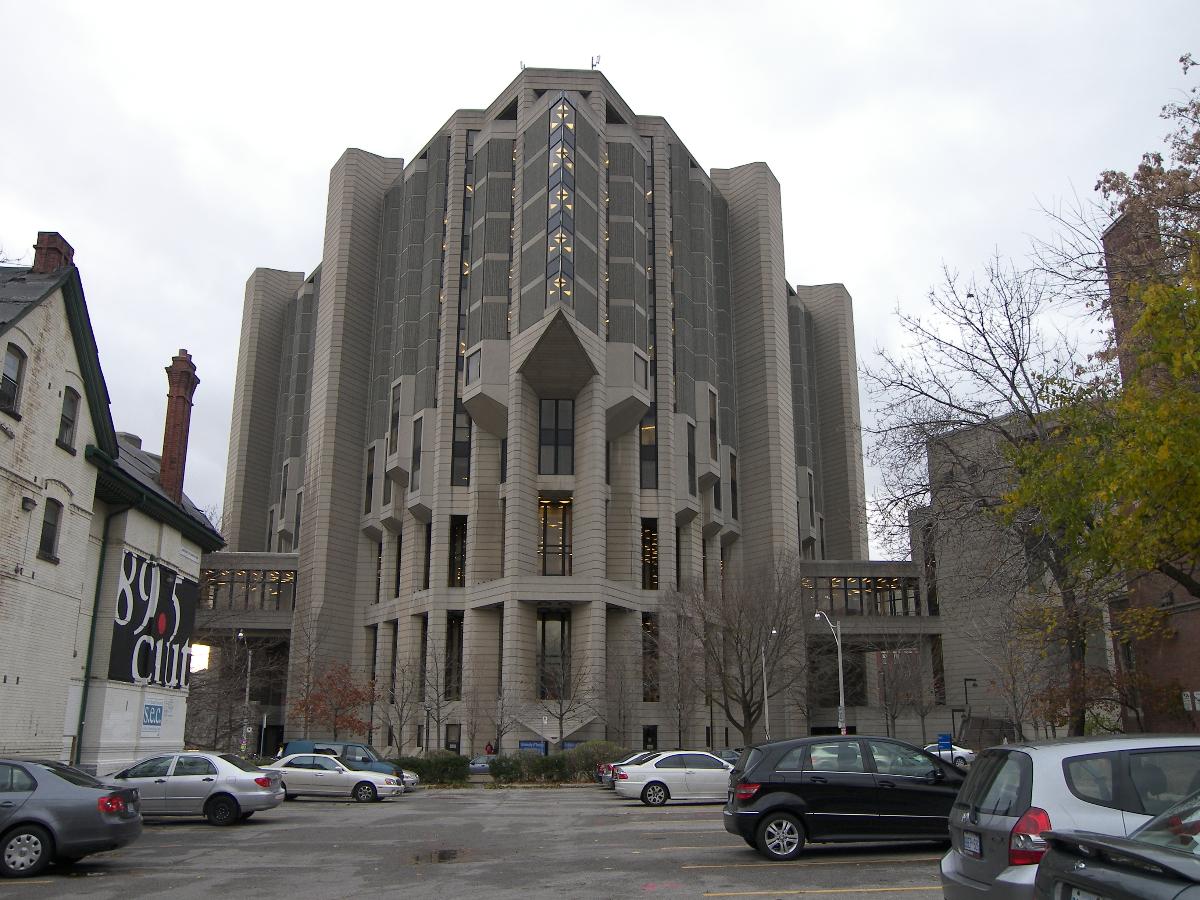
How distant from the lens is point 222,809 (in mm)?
19938

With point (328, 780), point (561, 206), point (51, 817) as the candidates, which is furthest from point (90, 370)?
point (561, 206)

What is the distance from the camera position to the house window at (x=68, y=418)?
2482 centimetres

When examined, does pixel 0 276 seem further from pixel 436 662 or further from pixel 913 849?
pixel 436 662

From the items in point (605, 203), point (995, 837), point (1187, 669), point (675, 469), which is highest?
point (605, 203)

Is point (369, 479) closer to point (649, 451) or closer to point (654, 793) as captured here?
point (649, 451)

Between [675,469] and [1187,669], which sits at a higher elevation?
[675,469]

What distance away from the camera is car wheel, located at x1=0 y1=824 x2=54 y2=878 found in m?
13.0

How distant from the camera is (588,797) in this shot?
2980 cm

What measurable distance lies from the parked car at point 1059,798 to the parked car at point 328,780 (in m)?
23.0

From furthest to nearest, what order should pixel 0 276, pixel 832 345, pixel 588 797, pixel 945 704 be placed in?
pixel 832 345 → pixel 945 704 → pixel 588 797 → pixel 0 276

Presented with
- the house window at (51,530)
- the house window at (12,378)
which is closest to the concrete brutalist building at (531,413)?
the house window at (51,530)

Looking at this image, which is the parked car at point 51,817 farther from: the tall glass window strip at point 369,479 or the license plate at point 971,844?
the tall glass window strip at point 369,479

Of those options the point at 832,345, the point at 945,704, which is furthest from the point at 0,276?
the point at 832,345

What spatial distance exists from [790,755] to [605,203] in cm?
6058
